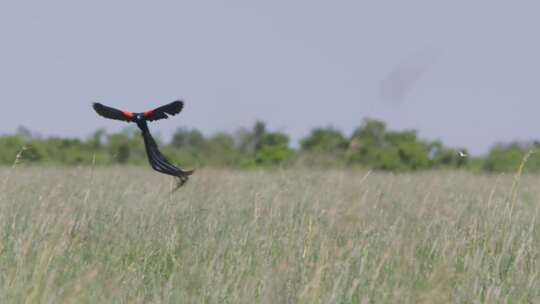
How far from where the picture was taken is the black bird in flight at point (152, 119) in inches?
130

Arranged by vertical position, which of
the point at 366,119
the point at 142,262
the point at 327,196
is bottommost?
the point at 142,262

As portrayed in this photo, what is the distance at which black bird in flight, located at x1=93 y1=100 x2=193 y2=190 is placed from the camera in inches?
130

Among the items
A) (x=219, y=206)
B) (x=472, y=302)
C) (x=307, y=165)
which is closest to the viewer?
(x=472, y=302)

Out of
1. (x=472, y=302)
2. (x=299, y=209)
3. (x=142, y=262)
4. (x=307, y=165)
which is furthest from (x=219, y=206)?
(x=307, y=165)

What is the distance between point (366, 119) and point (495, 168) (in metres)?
16.0

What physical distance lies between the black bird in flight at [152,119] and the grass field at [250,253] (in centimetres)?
41

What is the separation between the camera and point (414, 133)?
61.0ft

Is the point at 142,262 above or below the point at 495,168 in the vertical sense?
below

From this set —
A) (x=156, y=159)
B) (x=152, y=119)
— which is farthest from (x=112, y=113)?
(x=156, y=159)

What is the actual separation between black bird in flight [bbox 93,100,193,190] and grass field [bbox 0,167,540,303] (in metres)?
0.41

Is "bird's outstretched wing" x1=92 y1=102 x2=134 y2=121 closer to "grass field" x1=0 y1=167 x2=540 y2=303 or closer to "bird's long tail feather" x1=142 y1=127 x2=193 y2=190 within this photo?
"bird's long tail feather" x1=142 y1=127 x2=193 y2=190

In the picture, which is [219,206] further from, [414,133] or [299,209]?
[414,133]

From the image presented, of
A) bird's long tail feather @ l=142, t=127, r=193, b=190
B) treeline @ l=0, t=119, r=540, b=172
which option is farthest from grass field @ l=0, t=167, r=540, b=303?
treeline @ l=0, t=119, r=540, b=172

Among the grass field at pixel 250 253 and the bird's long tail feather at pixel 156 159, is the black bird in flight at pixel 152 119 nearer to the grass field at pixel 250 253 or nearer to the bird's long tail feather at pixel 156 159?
the bird's long tail feather at pixel 156 159
